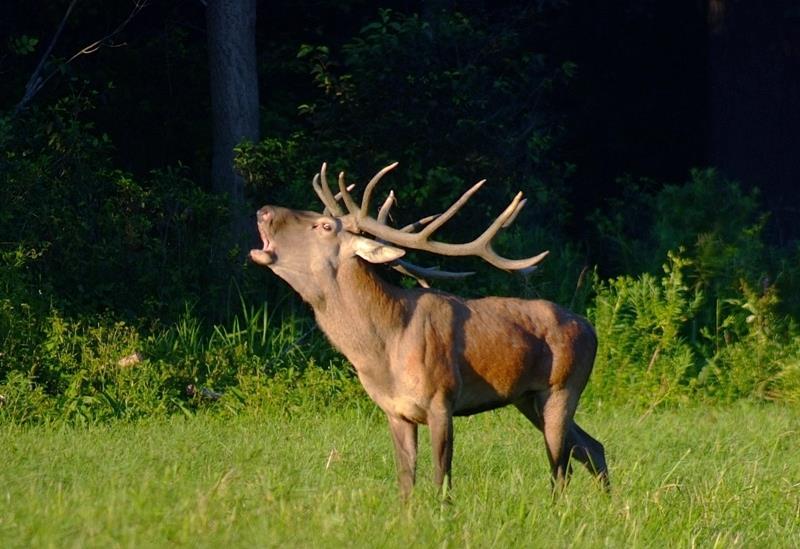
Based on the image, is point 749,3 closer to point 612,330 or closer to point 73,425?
point 612,330

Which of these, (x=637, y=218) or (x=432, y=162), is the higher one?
(x=432, y=162)

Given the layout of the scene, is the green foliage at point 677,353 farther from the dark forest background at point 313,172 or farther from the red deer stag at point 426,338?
the red deer stag at point 426,338

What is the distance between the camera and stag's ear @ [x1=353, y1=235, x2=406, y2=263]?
8.88 m

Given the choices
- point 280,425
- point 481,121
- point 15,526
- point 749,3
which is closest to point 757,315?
point 481,121

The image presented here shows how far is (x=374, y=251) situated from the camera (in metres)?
8.96

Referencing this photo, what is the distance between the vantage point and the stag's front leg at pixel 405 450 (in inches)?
341

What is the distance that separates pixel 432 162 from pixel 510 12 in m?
3.32

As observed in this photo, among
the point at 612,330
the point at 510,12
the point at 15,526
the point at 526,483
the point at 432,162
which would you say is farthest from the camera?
the point at 510,12

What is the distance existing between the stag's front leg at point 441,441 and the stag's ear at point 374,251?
2.85ft

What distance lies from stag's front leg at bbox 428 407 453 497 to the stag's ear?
869 mm

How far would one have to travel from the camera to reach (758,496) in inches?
350

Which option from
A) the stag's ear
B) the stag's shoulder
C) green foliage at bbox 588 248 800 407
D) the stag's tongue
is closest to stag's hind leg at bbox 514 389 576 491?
the stag's shoulder

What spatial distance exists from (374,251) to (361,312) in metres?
0.34

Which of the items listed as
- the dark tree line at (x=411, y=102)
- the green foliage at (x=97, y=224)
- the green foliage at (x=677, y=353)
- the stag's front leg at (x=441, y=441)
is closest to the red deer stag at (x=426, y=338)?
the stag's front leg at (x=441, y=441)
